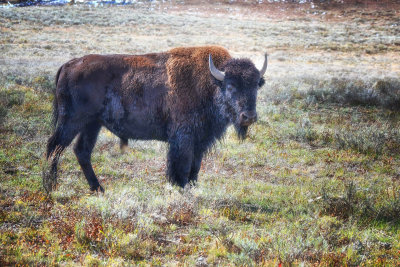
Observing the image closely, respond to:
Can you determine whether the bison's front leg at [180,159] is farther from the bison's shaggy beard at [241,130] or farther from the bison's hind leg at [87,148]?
the bison's hind leg at [87,148]

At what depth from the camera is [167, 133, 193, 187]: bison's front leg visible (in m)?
6.03

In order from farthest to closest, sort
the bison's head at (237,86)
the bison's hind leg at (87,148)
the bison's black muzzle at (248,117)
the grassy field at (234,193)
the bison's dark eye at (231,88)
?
the bison's hind leg at (87,148)
the bison's dark eye at (231,88)
the bison's head at (237,86)
the bison's black muzzle at (248,117)
the grassy field at (234,193)

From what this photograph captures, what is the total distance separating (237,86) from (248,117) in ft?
2.01

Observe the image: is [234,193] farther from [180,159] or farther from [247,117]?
[247,117]

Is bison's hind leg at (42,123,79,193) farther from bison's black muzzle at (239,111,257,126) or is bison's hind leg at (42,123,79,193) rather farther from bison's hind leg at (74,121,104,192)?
bison's black muzzle at (239,111,257,126)

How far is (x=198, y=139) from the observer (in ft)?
20.4

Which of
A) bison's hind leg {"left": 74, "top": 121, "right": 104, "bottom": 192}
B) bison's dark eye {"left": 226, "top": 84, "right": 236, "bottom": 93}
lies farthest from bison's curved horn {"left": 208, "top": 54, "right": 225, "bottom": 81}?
bison's hind leg {"left": 74, "top": 121, "right": 104, "bottom": 192}

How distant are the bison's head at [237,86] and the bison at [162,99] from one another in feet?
0.05

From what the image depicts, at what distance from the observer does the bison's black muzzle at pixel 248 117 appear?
5.63 m

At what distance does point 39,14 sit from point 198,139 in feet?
143

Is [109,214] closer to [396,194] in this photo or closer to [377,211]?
[377,211]

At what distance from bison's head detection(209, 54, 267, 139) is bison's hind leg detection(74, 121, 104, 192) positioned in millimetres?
2352

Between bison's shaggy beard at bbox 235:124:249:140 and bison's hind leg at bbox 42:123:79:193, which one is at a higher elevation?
bison's shaggy beard at bbox 235:124:249:140

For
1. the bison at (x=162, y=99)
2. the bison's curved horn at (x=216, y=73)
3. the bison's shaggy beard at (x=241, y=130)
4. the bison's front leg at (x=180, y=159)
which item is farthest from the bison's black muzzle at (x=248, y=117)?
the bison's front leg at (x=180, y=159)
